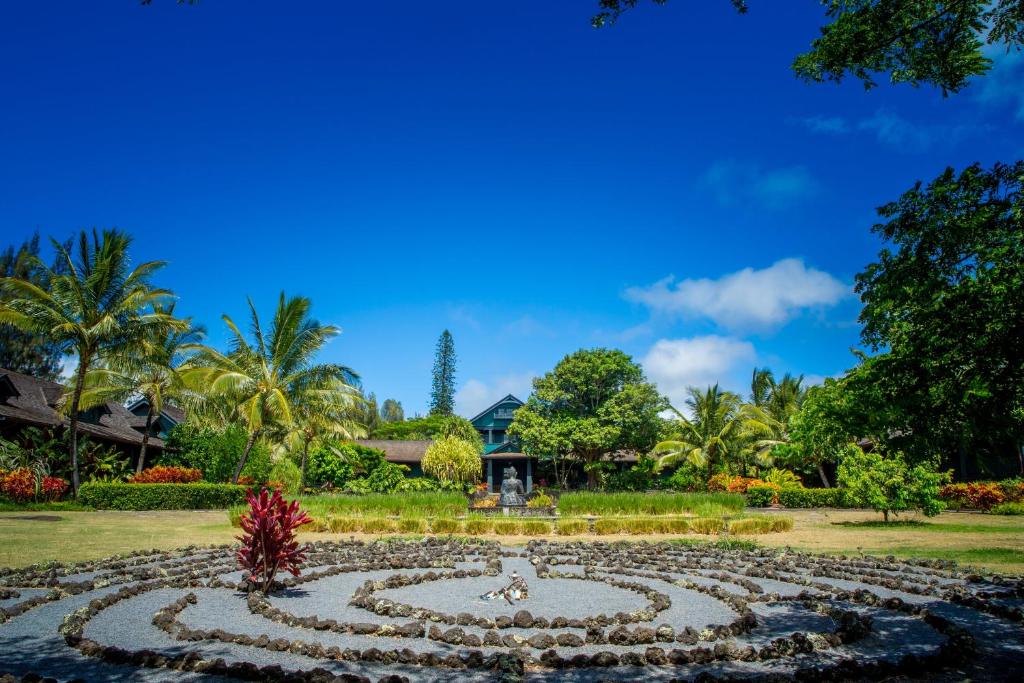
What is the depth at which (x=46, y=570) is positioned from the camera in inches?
431

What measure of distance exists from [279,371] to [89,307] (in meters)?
8.44

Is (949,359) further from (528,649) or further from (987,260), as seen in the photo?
(528,649)

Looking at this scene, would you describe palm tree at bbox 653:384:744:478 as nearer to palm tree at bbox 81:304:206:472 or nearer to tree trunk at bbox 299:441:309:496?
tree trunk at bbox 299:441:309:496

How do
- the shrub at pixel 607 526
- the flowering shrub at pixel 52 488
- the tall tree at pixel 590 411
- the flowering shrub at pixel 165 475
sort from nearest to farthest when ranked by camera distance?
the shrub at pixel 607 526, the flowering shrub at pixel 52 488, the flowering shrub at pixel 165 475, the tall tree at pixel 590 411

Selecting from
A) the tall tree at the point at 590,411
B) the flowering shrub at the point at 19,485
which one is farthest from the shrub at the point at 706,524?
the flowering shrub at the point at 19,485

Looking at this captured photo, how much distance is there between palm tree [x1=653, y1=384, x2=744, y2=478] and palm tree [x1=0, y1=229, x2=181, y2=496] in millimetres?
29296

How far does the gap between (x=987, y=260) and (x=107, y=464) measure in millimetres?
33053

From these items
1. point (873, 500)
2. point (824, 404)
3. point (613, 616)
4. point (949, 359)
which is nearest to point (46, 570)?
point (613, 616)

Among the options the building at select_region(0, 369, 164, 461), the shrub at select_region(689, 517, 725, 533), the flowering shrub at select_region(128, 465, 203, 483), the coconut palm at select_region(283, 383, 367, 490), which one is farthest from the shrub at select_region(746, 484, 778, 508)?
the building at select_region(0, 369, 164, 461)

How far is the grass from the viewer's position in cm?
2231

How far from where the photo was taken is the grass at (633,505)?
22.3 meters

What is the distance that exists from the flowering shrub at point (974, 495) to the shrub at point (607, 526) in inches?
619

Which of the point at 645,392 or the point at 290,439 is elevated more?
the point at 645,392

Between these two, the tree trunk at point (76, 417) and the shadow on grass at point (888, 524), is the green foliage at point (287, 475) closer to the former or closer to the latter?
the tree trunk at point (76, 417)
